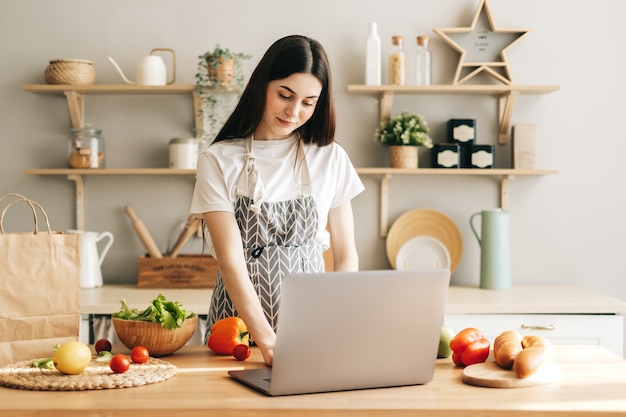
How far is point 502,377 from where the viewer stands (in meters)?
1.53

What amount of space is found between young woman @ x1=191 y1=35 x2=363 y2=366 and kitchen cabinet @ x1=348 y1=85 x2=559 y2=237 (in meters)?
1.34

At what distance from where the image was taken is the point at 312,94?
1.92 meters

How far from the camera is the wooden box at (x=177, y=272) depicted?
3.42m

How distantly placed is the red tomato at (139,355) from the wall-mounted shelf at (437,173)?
192cm

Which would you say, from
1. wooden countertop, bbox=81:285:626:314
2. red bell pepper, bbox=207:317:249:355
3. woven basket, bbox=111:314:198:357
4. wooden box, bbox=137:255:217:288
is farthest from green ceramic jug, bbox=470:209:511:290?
woven basket, bbox=111:314:198:357

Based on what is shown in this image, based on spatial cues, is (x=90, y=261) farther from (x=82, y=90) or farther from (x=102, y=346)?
(x=102, y=346)

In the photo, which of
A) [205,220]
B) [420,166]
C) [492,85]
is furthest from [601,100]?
[205,220]

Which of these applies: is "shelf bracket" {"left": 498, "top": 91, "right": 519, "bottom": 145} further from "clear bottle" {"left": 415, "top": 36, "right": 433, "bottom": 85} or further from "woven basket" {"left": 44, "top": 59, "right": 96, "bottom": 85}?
"woven basket" {"left": 44, "top": 59, "right": 96, "bottom": 85}

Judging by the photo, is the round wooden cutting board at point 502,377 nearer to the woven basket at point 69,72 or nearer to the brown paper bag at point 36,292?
the brown paper bag at point 36,292

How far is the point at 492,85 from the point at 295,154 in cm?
174

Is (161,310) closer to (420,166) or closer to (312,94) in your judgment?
(312,94)

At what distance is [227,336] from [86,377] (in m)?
0.36

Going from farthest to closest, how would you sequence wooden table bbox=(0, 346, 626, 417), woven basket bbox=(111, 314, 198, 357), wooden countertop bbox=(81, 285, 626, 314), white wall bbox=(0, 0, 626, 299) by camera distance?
1. white wall bbox=(0, 0, 626, 299)
2. wooden countertop bbox=(81, 285, 626, 314)
3. woven basket bbox=(111, 314, 198, 357)
4. wooden table bbox=(0, 346, 626, 417)

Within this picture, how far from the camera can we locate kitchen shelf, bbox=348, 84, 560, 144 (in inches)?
136
